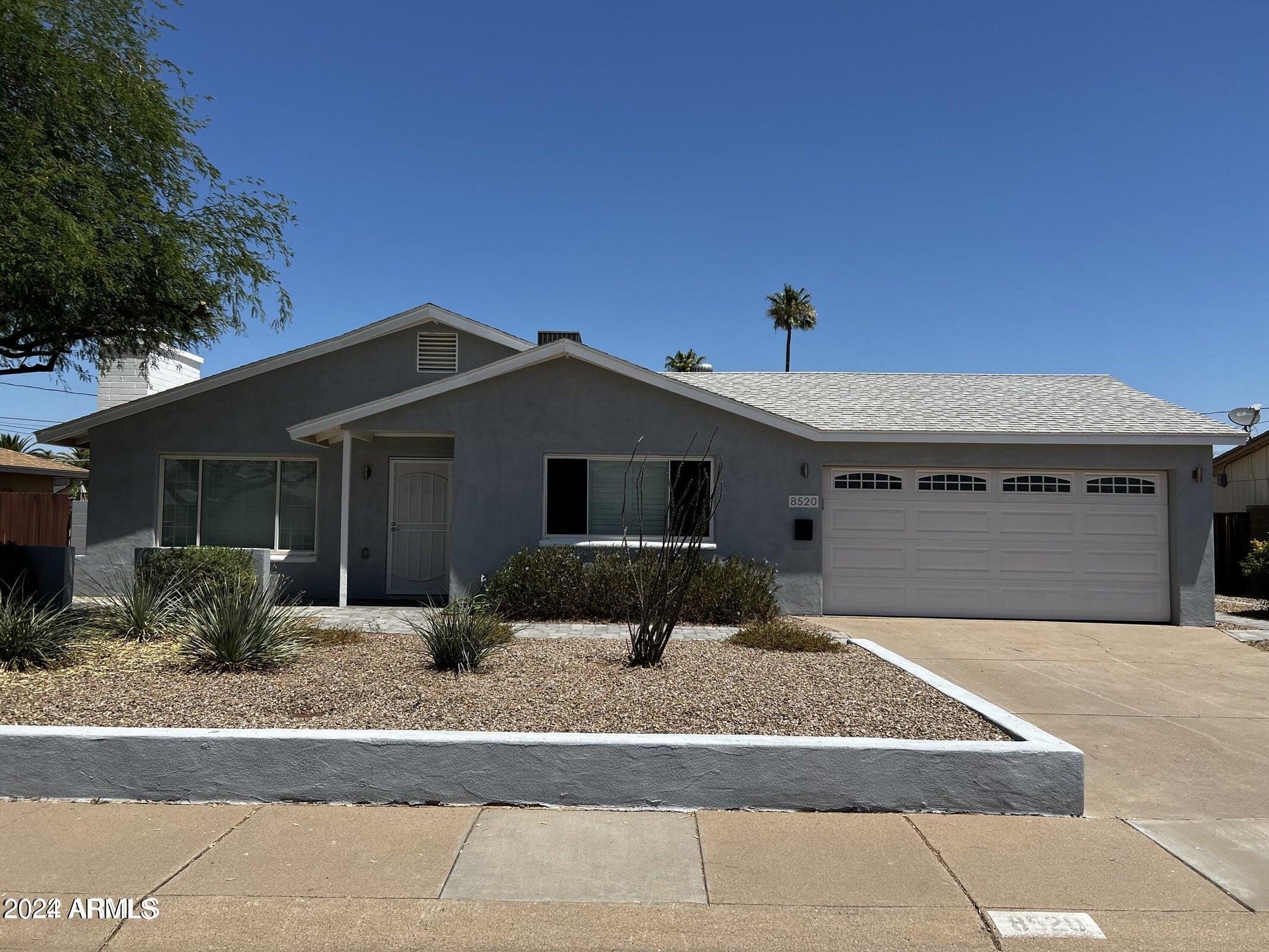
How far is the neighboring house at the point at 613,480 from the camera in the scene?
12.6 metres

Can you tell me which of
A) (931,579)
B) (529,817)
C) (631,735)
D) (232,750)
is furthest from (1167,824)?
(931,579)

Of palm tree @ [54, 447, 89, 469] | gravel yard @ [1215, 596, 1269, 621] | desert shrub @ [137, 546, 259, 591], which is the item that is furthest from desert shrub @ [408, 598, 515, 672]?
palm tree @ [54, 447, 89, 469]

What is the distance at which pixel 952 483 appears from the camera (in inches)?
517

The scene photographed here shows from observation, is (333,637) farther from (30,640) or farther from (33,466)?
(33,466)

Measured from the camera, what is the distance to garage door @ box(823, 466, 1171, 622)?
42.6 ft

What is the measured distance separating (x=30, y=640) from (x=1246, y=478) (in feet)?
76.4

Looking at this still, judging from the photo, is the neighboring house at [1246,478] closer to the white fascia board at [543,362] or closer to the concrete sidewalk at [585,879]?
the white fascia board at [543,362]

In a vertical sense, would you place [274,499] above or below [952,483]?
below

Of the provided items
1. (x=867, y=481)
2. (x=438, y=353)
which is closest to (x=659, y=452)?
(x=867, y=481)

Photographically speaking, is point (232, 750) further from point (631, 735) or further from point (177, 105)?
point (177, 105)

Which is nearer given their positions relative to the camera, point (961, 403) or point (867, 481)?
point (867, 481)

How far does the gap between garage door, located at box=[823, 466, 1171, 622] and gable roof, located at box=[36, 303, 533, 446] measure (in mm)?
5882

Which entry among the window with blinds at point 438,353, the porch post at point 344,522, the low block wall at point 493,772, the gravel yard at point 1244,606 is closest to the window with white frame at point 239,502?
the porch post at point 344,522

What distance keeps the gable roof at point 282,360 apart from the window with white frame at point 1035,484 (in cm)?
755
